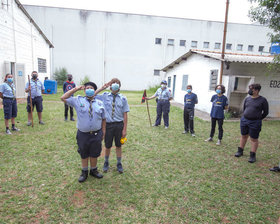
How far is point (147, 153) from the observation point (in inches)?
207

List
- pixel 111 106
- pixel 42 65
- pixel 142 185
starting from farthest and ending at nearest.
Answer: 1. pixel 42 65
2. pixel 111 106
3. pixel 142 185

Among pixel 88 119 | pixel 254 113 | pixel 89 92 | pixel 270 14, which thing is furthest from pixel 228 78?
pixel 88 119

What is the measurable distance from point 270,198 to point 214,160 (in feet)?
5.26

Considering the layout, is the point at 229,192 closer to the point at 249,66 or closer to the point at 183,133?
the point at 183,133

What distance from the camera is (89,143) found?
3.53 metres

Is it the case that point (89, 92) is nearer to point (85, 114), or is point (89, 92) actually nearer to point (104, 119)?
point (85, 114)

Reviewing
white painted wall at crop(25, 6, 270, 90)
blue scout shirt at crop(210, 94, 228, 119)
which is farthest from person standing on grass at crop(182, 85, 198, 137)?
white painted wall at crop(25, 6, 270, 90)

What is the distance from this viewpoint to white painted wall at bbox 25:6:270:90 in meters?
24.5

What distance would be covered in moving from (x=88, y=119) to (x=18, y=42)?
13720 mm

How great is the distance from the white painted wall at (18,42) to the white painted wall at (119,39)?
7.34 metres

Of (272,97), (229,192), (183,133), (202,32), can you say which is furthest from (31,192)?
(202,32)

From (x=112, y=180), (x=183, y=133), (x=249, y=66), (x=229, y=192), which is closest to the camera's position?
(x=229, y=192)

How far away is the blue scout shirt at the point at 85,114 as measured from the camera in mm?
3396

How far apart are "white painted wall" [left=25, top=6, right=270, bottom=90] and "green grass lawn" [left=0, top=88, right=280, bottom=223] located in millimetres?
20662
